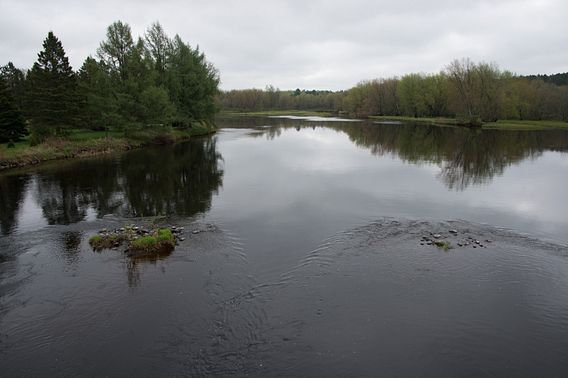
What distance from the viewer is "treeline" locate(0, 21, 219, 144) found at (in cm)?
4509

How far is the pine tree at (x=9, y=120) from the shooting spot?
41.6m

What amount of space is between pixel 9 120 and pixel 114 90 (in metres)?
13.9

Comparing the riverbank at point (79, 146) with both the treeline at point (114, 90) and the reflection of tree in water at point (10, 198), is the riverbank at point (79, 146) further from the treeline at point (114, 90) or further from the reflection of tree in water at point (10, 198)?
the reflection of tree in water at point (10, 198)

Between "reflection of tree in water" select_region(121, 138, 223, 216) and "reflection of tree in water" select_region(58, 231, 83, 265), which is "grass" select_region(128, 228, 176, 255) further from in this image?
"reflection of tree in water" select_region(121, 138, 223, 216)

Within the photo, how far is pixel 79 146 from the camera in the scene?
151 ft

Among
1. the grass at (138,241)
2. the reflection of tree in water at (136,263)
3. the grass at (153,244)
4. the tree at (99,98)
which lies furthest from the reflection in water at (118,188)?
the tree at (99,98)

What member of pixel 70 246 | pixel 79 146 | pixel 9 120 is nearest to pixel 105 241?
pixel 70 246

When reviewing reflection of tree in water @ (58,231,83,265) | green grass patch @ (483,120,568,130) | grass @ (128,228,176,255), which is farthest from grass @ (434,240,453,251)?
green grass patch @ (483,120,568,130)

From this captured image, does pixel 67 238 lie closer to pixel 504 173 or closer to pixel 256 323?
pixel 256 323

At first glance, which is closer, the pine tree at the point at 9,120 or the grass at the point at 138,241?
the grass at the point at 138,241

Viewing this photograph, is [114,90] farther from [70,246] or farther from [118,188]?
[70,246]

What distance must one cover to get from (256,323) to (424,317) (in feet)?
17.5

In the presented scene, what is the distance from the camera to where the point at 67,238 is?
1891cm

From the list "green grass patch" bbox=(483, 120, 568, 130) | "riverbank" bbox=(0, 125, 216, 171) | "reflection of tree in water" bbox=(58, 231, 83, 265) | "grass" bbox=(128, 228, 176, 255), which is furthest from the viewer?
"green grass patch" bbox=(483, 120, 568, 130)
